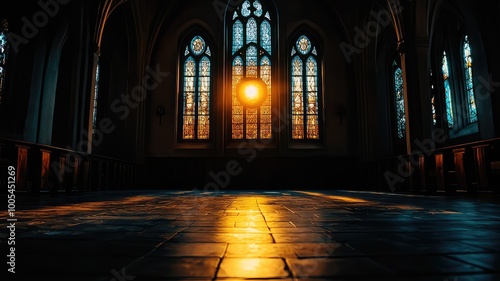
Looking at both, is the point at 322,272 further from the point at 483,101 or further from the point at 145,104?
the point at 145,104

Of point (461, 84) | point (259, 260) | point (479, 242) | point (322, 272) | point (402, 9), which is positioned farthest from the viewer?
point (461, 84)

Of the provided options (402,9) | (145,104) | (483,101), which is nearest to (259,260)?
(402,9)

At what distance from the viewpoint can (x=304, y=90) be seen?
49.0ft

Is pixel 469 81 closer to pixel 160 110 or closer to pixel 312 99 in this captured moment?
pixel 312 99

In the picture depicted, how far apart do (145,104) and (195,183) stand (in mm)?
3729

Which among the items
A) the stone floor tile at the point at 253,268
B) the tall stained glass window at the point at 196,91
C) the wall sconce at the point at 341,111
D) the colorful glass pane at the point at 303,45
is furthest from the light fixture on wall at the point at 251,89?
the stone floor tile at the point at 253,268

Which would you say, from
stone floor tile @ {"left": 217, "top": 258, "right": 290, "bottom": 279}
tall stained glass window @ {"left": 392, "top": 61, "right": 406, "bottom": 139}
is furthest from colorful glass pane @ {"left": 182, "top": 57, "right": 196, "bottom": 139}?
stone floor tile @ {"left": 217, "top": 258, "right": 290, "bottom": 279}

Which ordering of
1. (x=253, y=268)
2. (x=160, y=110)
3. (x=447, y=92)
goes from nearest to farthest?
(x=253, y=268) < (x=160, y=110) < (x=447, y=92)

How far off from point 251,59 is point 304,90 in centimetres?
258

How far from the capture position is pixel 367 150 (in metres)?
13.8

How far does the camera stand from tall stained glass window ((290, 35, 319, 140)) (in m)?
14.7

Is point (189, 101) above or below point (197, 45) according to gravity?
below

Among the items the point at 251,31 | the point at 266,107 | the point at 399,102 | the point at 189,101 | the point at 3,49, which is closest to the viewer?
the point at 3,49

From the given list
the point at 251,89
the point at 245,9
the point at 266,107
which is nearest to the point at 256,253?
the point at 251,89
